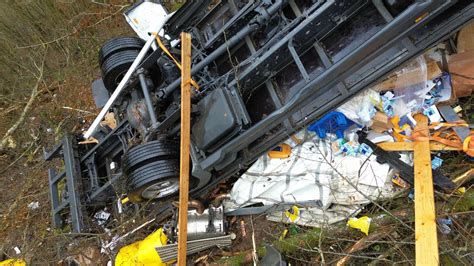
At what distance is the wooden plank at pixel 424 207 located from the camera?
2.89m

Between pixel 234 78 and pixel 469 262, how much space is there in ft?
7.17

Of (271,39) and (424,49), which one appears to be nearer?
(424,49)

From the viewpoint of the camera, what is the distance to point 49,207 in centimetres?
492

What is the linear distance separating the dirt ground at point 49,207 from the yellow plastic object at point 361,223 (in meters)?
0.07

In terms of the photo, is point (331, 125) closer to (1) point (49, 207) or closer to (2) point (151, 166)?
(2) point (151, 166)

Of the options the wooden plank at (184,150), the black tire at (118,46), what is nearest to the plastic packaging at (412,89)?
the wooden plank at (184,150)

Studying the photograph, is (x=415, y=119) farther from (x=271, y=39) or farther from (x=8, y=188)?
(x=8, y=188)

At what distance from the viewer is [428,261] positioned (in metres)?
2.85

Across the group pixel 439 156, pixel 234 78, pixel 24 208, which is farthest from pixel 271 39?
pixel 24 208

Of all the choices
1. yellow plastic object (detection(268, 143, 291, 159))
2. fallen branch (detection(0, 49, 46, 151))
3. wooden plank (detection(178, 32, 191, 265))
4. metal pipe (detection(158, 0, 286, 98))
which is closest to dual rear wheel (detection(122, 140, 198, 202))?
wooden plank (detection(178, 32, 191, 265))

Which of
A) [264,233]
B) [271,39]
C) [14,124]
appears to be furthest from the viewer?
[14,124]

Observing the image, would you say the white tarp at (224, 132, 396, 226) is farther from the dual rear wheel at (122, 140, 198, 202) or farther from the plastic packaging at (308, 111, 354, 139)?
the dual rear wheel at (122, 140, 198, 202)

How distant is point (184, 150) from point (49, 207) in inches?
105

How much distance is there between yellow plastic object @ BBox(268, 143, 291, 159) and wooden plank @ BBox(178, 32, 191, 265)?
2.90ft
